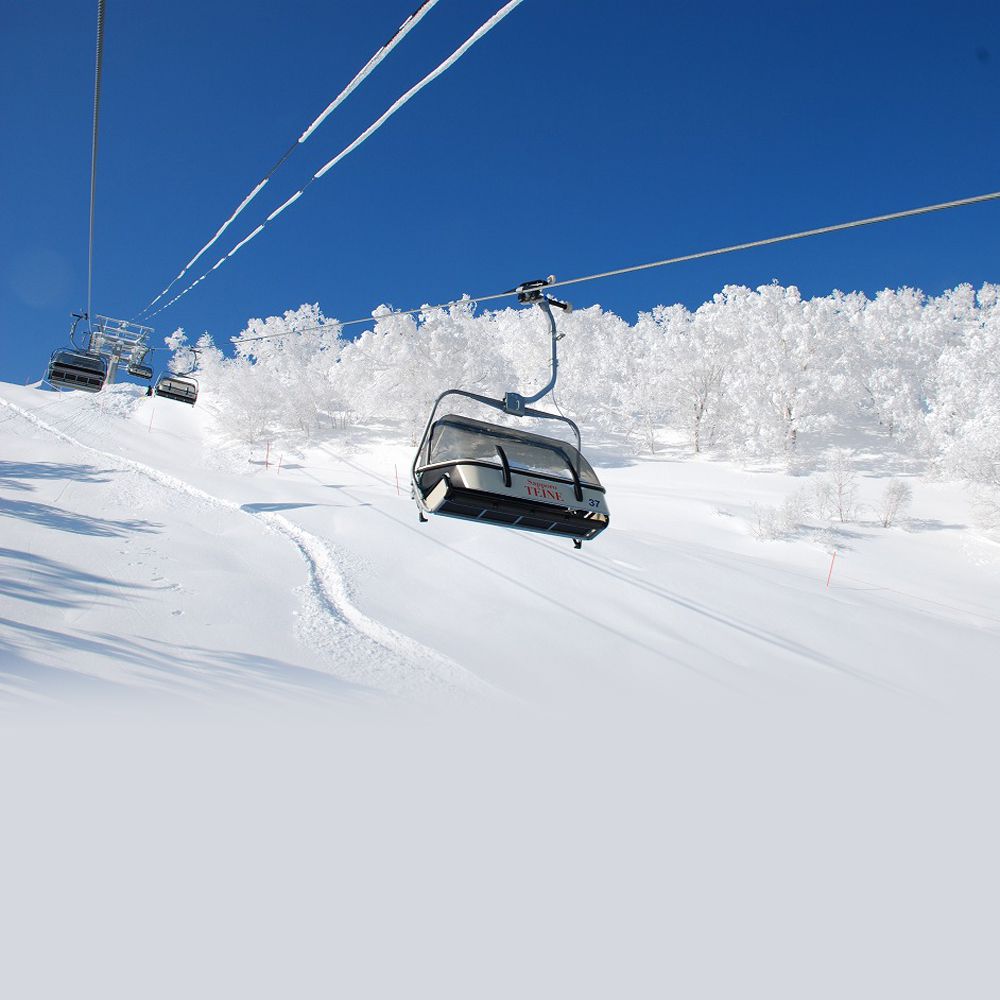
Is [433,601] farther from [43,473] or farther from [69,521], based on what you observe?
[43,473]

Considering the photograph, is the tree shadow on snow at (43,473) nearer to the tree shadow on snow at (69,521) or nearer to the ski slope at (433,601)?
the ski slope at (433,601)

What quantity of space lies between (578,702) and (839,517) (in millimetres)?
22200

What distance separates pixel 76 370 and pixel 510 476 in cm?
1360

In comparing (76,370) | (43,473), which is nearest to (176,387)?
(76,370)

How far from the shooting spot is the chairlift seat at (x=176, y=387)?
15.6 metres

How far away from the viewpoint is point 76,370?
13867 mm

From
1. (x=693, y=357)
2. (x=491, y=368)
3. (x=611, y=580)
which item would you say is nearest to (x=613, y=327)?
(x=693, y=357)

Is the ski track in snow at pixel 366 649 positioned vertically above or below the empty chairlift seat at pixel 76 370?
below

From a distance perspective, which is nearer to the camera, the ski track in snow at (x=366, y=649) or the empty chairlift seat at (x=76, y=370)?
the ski track in snow at (x=366, y=649)

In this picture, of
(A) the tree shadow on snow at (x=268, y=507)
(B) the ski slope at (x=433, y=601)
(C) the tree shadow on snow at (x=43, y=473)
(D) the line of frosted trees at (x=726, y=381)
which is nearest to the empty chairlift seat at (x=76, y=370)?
(B) the ski slope at (x=433, y=601)

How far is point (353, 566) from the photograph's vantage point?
17.9 metres

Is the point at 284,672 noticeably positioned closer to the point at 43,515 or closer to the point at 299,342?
the point at 43,515

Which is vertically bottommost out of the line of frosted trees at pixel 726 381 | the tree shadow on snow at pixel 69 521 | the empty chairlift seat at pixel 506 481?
the tree shadow on snow at pixel 69 521

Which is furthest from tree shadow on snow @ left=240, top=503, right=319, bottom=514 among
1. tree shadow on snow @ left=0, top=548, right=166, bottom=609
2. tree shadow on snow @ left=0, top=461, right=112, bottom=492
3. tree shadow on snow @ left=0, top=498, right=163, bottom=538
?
tree shadow on snow @ left=0, top=548, right=166, bottom=609
